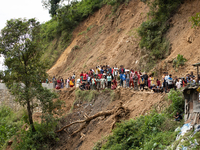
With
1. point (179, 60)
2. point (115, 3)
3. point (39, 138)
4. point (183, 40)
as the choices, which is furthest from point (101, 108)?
point (115, 3)

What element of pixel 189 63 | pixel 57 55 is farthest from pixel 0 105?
pixel 189 63

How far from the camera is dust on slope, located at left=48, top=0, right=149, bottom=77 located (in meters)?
25.7

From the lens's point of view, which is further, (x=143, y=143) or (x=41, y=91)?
(x=41, y=91)

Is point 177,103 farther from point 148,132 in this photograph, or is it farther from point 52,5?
point 52,5

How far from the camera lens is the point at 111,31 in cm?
3120

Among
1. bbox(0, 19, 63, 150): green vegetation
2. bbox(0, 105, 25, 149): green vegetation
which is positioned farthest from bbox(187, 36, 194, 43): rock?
bbox(0, 105, 25, 149): green vegetation

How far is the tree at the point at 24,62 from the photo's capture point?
53.0 feet

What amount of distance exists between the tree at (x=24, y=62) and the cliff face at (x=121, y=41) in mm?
8963

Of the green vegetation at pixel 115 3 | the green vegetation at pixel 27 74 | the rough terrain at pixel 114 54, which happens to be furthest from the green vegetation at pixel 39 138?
the green vegetation at pixel 115 3

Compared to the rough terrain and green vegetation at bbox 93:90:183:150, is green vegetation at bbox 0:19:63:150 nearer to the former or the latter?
the rough terrain

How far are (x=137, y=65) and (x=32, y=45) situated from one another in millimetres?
9955

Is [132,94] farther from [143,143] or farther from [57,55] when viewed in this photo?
[57,55]

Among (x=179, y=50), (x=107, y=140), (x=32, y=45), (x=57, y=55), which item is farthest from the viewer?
(x=57, y=55)

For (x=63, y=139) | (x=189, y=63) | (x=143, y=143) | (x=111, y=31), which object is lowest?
(x=63, y=139)
